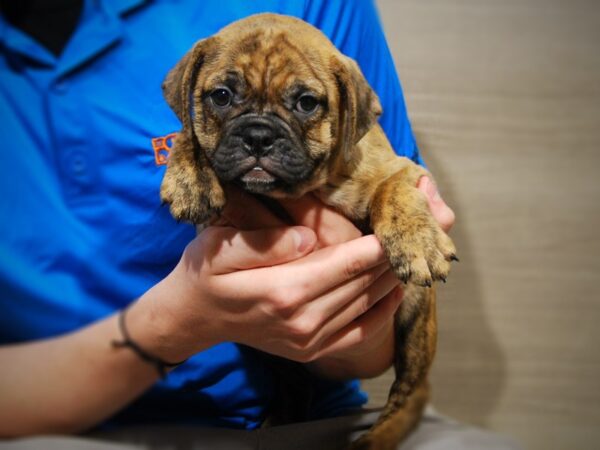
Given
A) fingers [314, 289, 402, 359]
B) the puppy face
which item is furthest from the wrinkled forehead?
fingers [314, 289, 402, 359]

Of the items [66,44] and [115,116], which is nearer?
[66,44]

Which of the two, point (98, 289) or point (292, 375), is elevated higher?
point (98, 289)

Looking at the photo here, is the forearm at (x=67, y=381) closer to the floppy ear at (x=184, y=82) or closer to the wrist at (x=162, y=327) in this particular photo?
the wrist at (x=162, y=327)

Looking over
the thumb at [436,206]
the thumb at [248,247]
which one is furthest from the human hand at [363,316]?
the thumb at [248,247]

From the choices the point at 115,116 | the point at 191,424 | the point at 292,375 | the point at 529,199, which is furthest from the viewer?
the point at 529,199

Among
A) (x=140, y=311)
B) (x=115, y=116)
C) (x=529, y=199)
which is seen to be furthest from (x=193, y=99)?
(x=529, y=199)

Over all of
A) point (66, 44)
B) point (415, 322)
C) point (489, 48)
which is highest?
point (66, 44)

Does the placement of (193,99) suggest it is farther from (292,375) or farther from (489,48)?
(489,48)

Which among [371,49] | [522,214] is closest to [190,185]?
[371,49]
